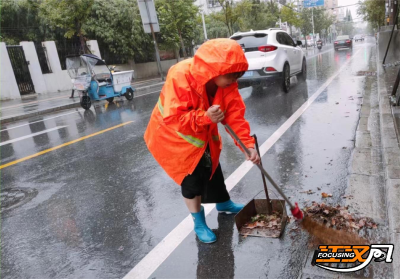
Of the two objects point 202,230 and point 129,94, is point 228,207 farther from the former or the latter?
point 129,94

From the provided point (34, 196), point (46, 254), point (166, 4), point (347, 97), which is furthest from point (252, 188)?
point (166, 4)

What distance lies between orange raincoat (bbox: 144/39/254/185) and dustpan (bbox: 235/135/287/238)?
0.43 m

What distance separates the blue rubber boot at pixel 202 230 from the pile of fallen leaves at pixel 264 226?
0.27 metres

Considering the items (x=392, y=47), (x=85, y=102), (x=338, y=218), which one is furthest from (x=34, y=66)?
(x=338, y=218)

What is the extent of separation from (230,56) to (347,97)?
22.2 ft

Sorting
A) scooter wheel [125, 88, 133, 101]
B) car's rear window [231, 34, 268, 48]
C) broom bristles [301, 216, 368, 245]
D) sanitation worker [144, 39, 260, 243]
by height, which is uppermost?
car's rear window [231, 34, 268, 48]

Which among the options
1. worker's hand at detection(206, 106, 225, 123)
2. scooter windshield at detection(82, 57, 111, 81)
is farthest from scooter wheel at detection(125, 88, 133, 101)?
worker's hand at detection(206, 106, 225, 123)

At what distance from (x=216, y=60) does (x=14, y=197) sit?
333 centimetres

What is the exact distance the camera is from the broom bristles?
239cm

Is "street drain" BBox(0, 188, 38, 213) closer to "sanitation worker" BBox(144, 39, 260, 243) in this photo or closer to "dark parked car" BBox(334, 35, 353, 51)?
"sanitation worker" BBox(144, 39, 260, 243)

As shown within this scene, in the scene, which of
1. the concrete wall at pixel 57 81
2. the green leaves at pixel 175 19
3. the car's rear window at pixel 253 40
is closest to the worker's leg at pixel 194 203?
the car's rear window at pixel 253 40

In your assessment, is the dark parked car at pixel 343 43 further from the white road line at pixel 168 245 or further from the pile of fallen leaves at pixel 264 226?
the pile of fallen leaves at pixel 264 226

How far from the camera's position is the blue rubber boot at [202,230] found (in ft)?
9.16

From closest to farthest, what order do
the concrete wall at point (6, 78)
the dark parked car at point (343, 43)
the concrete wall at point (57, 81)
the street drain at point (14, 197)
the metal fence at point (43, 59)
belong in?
the street drain at point (14, 197), the concrete wall at point (6, 78), the metal fence at point (43, 59), the concrete wall at point (57, 81), the dark parked car at point (343, 43)
